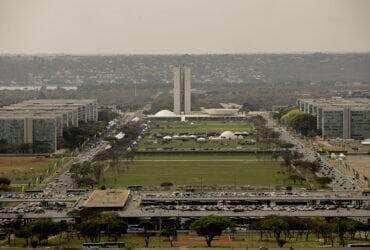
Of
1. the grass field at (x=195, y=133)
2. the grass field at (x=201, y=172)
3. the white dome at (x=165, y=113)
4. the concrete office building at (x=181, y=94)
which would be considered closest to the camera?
the grass field at (x=201, y=172)

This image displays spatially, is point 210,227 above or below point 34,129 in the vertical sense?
below

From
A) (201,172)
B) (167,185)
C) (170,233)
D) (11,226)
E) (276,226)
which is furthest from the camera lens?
(201,172)

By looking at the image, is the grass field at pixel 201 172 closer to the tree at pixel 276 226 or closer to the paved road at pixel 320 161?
the paved road at pixel 320 161

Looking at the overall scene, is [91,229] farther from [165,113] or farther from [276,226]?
[165,113]

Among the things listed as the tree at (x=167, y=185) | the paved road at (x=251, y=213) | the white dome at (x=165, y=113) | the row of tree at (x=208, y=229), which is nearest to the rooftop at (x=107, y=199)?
the paved road at (x=251, y=213)

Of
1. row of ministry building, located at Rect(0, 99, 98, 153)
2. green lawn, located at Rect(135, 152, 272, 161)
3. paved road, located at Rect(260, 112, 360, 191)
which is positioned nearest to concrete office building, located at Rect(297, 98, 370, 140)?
paved road, located at Rect(260, 112, 360, 191)

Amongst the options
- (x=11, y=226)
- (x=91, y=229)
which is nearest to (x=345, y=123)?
(x=91, y=229)
